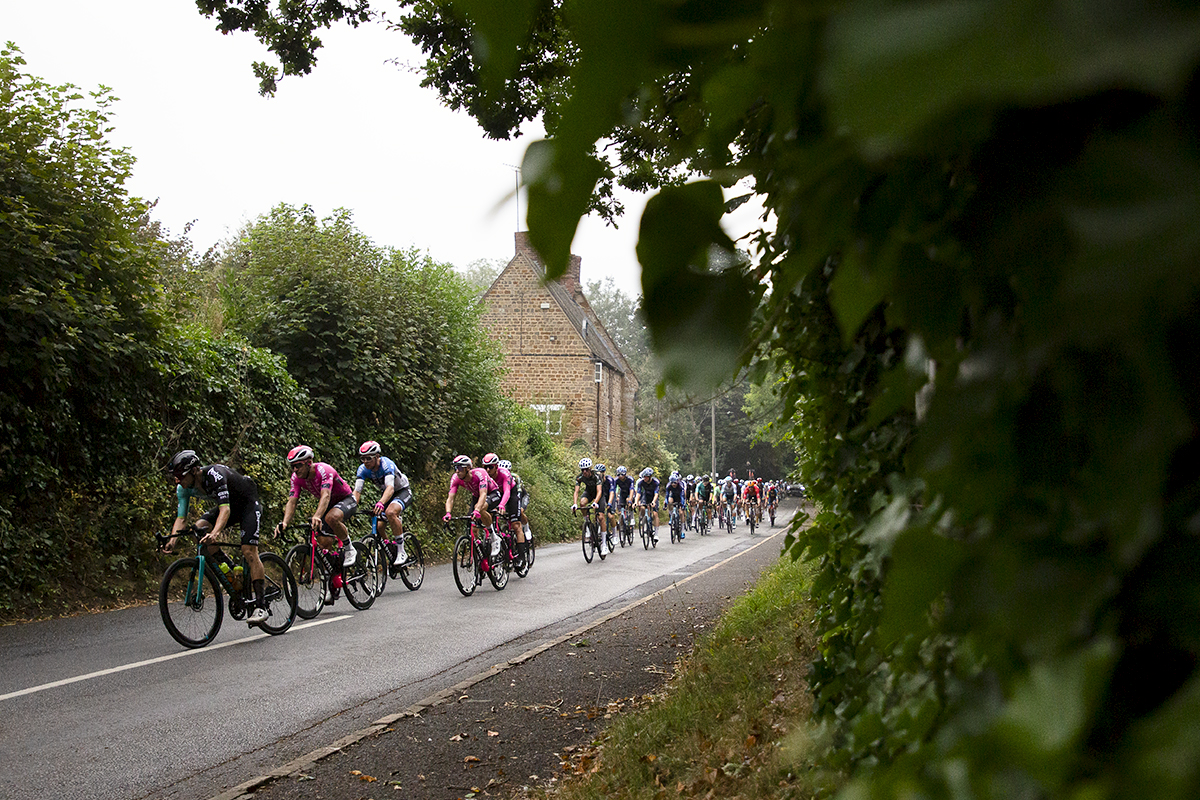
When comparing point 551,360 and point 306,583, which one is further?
point 551,360

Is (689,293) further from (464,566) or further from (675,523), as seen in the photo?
(675,523)

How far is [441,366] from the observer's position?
80.5 ft

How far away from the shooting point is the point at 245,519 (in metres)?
11.0

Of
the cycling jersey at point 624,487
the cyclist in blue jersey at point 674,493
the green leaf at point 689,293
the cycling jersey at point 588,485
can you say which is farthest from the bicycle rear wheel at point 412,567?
the cyclist in blue jersey at point 674,493

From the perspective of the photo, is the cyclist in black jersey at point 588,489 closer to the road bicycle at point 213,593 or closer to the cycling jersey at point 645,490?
the cycling jersey at point 645,490

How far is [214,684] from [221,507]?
2894 mm

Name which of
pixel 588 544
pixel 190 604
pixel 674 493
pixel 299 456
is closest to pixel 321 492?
pixel 299 456

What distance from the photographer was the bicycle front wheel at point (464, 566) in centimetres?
1446

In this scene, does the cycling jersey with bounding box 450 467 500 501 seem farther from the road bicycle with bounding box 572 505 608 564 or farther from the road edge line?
the road bicycle with bounding box 572 505 608 564

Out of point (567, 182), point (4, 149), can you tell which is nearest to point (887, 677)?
point (567, 182)

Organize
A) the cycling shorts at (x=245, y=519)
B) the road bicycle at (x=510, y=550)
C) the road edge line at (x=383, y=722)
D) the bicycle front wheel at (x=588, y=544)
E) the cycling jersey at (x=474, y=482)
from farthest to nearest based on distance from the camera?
the bicycle front wheel at (x=588, y=544) < the road bicycle at (x=510, y=550) < the cycling jersey at (x=474, y=482) < the cycling shorts at (x=245, y=519) < the road edge line at (x=383, y=722)

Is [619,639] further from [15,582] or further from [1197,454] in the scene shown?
[1197,454]

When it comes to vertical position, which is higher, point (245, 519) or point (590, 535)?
point (245, 519)

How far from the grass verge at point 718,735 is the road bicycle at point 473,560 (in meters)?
7.07
